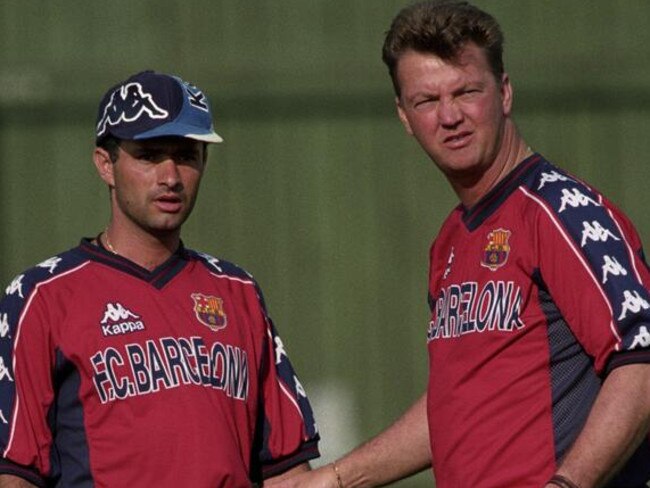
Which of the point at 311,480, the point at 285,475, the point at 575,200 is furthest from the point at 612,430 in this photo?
the point at 285,475

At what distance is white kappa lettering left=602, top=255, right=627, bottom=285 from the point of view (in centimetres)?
347

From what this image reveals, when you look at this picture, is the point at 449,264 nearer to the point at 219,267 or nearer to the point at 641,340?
the point at 641,340

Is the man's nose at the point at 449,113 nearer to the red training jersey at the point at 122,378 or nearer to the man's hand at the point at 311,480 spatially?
the red training jersey at the point at 122,378

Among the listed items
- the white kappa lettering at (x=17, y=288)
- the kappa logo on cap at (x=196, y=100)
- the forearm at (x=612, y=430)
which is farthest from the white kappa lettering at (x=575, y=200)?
the white kappa lettering at (x=17, y=288)

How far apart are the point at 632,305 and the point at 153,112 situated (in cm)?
151

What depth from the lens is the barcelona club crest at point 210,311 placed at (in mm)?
4309

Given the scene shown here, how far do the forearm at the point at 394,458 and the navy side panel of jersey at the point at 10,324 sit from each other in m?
0.93

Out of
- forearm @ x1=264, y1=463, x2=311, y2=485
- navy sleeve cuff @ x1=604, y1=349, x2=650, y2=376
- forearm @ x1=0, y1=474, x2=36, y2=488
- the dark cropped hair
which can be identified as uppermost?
the dark cropped hair

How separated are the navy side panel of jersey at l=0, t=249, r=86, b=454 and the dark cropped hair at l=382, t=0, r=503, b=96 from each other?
1.16 meters

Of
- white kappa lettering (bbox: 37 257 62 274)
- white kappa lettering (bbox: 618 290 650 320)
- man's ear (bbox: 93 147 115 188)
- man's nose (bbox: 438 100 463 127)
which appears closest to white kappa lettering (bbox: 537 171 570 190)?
man's nose (bbox: 438 100 463 127)

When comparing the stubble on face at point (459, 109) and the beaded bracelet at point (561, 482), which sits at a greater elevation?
the stubble on face at point (459, 109)

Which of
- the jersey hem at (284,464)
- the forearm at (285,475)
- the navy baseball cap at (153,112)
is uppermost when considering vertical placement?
the navy baseball cap at (153,112)

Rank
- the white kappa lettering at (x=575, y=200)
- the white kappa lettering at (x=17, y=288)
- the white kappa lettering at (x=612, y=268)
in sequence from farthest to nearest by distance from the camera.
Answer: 1. the white kappa lettering at (x=17, y=288)
2. the white kappa lettering at (x=575, y=200)
3. the white kappa lettering at (x=612, y=268)

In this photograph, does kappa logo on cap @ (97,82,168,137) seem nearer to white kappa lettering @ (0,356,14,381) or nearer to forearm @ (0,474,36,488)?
white kappa lettering @ (0,356,14,381)
